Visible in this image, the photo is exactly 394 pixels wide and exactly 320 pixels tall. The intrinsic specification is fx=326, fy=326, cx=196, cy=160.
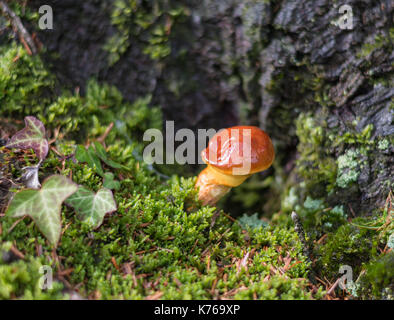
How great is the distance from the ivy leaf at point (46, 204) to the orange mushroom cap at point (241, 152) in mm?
1221

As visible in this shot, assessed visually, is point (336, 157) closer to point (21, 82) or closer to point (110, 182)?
point (110, 182)

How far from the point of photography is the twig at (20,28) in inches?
113

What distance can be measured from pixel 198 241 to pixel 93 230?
0.80m

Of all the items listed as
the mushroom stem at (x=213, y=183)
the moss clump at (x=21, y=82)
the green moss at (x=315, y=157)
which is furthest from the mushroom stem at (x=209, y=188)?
the moss clump at (x=21, y=82)

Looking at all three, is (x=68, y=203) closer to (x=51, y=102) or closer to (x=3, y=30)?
(x=51, y=102)

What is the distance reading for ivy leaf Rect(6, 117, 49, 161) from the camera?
2516mm

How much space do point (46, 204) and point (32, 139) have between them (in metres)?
0.74

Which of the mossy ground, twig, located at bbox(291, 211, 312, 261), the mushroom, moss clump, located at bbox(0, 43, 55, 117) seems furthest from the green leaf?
twig, located at bbox(291, 211, 312, 261)

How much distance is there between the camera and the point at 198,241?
8.40 feet

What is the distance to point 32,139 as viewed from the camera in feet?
8.39

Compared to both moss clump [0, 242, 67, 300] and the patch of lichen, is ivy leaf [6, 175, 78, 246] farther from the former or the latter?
the patch of lichen

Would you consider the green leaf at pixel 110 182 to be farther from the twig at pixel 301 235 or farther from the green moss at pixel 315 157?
the green moss at pixel 315 157

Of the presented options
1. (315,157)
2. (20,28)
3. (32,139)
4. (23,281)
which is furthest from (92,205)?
(315,157)
